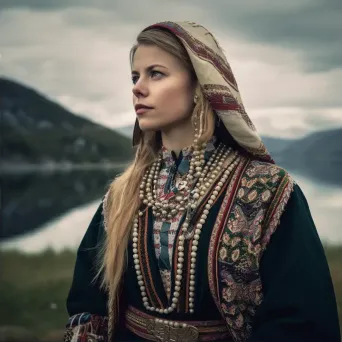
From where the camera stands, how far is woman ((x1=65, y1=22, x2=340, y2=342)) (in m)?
1.25

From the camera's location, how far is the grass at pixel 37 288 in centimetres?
323

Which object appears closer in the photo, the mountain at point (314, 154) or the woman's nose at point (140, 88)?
the woman's nose at point (140, 88)

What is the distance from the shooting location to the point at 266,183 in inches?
51.6

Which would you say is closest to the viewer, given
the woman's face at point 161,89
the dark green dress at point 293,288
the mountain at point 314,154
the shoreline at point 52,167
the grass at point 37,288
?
the dark green dress at point 293,288

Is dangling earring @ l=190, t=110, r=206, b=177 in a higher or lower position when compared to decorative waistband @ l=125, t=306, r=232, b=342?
higher

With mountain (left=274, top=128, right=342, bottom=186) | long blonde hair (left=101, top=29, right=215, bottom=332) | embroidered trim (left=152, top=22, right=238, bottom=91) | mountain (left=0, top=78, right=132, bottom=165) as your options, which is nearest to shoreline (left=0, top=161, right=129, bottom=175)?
mountain (left=0, top=78, right=132, bottom=165)

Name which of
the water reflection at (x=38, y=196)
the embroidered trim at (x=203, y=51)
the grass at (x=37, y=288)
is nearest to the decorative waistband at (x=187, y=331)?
the embroidered trim at (x=203, y=51)

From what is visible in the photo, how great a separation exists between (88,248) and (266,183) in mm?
587

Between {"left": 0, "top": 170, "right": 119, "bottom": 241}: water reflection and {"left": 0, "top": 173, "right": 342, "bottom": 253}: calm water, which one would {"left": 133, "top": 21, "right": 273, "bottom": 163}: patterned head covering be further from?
{"left": 0, "top": 170, "right": 119, "bottom": 241}: water reflection

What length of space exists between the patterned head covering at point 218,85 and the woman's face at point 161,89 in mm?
55

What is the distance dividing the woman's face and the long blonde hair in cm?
2

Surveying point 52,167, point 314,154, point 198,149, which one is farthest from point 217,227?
point 52,167

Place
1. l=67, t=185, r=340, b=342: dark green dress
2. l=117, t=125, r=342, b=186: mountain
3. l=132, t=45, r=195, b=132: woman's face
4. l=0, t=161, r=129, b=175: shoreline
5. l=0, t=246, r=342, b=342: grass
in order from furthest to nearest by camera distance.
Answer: l=0, t=161, r=129, b=175: shoreline → l=0, t=246, r=342, b=342: grass → l=117, t=125, r=342, b=186: mountain → l=132, t=45, r=195, b=132: woman's face → l=67, t=185, r=340, b=342: dark green dress

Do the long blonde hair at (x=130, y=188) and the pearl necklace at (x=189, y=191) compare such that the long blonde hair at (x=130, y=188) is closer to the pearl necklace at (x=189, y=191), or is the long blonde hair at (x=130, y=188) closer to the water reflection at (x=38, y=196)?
the pearl necklace at (x=189, y=191)
